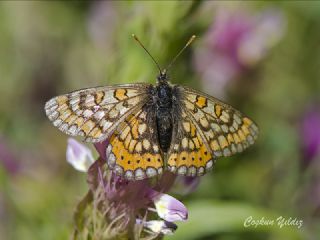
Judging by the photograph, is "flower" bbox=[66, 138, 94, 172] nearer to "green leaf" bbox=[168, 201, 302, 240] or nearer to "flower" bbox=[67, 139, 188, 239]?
"flower" bbox=[67, 139, 188, 239]

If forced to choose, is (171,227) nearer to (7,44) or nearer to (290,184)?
(290,184)

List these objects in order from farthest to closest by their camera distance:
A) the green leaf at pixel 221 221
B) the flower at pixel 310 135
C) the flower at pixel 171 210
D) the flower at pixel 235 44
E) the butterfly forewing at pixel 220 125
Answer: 1. the flower at pixel 235 44
2. the flower at pixel 310 135
3. the green leaf at pixel 221 221
4. the butterfly forewing at pixel 220 125
5. the flower at pixel 171 210

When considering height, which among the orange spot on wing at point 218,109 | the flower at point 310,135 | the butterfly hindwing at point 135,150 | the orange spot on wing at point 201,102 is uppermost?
the flower at point 310,135

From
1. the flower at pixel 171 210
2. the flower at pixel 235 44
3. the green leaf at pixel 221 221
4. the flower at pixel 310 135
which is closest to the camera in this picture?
the flower at pixel 171 210

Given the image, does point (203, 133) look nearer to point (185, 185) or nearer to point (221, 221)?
point (185, 185)

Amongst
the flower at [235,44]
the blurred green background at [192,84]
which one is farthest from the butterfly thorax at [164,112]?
the flower at [235,44]

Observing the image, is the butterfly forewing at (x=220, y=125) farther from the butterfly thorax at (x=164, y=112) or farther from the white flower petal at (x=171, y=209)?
the white flower petal at (x=171, y=209)
